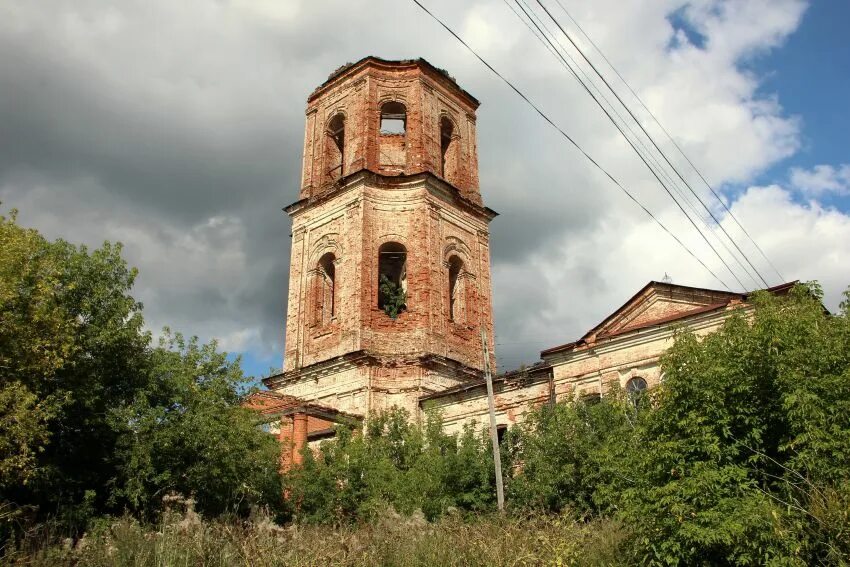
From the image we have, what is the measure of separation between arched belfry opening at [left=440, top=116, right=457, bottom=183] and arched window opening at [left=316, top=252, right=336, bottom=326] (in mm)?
Result: 5262

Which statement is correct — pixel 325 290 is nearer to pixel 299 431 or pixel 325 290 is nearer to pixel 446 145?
pixel 299 431

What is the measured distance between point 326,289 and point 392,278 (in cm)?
237

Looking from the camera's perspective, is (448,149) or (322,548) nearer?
(322,548)

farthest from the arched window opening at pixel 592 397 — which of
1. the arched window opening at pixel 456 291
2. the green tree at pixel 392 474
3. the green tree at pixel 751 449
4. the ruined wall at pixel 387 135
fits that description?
the ruined wall at pixel 387 135

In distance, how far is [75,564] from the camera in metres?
9.06

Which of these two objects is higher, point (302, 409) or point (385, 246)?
point (385, 246)

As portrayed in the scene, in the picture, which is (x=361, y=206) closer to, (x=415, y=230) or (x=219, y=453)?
(x=415, y=230)

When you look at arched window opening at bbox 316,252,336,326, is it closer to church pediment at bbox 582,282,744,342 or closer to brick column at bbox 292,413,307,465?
brick column at bbox 292,413,307,465

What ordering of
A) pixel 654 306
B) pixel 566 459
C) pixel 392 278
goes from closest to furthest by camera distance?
pixel 566 459
pixel 654 306
pixel 392 278

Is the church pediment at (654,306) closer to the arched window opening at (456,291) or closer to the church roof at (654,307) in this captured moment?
the church roof at (654,307)

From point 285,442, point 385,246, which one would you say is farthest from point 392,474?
point 385,246

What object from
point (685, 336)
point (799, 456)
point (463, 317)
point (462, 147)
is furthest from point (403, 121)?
point (799, 456)

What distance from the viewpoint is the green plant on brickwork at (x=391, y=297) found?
25.0 meters

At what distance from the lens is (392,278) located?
1051 inches
